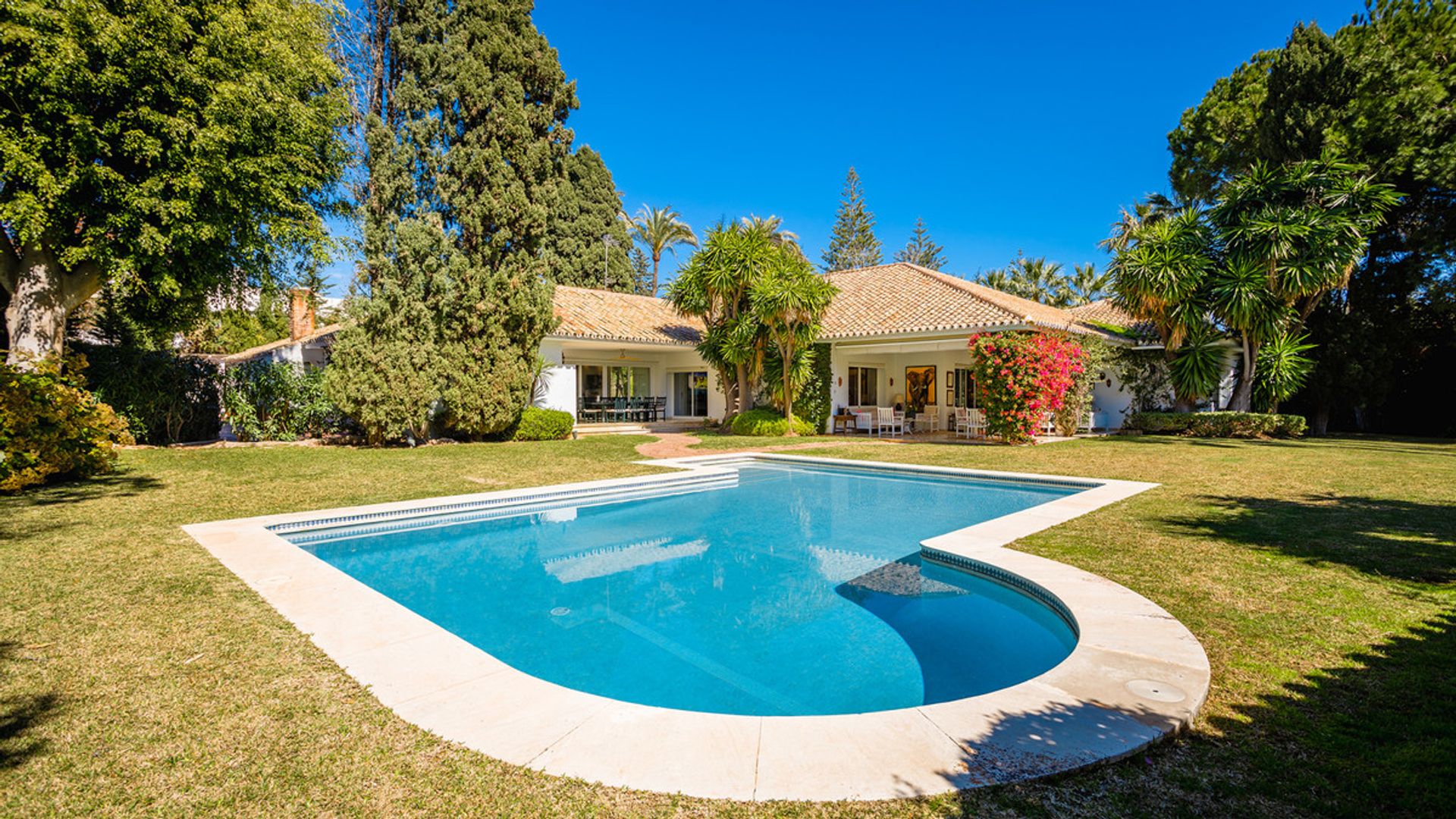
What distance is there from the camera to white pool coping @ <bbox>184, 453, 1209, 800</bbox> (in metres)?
2.51

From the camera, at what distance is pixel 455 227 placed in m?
17.0

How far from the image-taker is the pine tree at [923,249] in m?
53.2

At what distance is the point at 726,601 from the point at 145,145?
12.3 m

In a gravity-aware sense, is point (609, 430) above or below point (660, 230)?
below

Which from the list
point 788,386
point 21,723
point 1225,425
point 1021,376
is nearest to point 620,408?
point 788,386

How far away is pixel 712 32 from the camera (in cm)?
2378

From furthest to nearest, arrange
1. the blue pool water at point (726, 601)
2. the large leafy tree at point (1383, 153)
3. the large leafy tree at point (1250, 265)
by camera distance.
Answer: the large leafy tree at point (1383, 153), the large leafy tree at point (1250, 265), the blue pool water at point (726, 601)

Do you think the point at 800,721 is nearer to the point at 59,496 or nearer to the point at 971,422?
the point at 59,496

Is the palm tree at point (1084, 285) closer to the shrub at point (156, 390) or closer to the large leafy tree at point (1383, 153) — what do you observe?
the large leafy tree at point (1383, 153)

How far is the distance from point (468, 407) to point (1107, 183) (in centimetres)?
3625

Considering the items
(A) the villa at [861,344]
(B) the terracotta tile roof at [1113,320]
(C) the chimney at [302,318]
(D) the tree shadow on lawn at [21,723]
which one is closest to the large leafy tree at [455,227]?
(A) the villa at [861,344]

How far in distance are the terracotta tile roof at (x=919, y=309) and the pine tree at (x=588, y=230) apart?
1414cm

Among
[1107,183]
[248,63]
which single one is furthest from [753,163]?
[248,63]

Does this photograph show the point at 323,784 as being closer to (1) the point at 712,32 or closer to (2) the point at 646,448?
(2) the point at 646,448
